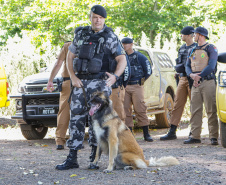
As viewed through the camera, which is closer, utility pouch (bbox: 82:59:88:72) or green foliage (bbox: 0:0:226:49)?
utility pouch (bbox: 82:59:88:72)

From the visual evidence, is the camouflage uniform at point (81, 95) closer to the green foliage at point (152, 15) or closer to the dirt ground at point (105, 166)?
the dirt ground at point (105, 166)

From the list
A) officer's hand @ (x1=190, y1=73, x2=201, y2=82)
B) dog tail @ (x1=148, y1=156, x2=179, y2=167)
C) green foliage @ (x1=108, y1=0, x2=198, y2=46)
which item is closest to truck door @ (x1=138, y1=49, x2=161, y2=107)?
officer's hand @ (x1=190, y1=73, x2=201, y2=82)

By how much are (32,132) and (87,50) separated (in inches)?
179

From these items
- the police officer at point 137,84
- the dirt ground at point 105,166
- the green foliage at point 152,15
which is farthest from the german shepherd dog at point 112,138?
→ the green foliage at point 152,15

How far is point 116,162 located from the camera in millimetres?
5180

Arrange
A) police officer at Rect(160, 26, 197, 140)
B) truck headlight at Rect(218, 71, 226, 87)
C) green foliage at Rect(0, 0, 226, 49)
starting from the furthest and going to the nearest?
1. green foliage at Rect(0, 0, 226, 49)
2. police officer at Rect(160, 26, 197, 140)
3. truck headlight at Rect(218, 71, 226, 87)

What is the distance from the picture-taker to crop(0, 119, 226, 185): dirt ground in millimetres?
4688

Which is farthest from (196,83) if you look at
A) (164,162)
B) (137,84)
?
(164,162)

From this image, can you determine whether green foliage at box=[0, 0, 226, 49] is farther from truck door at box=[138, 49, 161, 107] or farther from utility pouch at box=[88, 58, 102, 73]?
utility pouch at box=[88, 58, 102, 73]

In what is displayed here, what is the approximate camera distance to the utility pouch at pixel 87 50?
5023 mm

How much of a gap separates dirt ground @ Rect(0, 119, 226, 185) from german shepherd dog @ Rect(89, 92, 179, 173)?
0.11 metres

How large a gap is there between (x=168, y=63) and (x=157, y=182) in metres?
7.43

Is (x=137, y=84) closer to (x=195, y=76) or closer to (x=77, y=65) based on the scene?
(x=195, y=76)

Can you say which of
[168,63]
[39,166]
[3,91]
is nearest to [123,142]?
[39,166]
